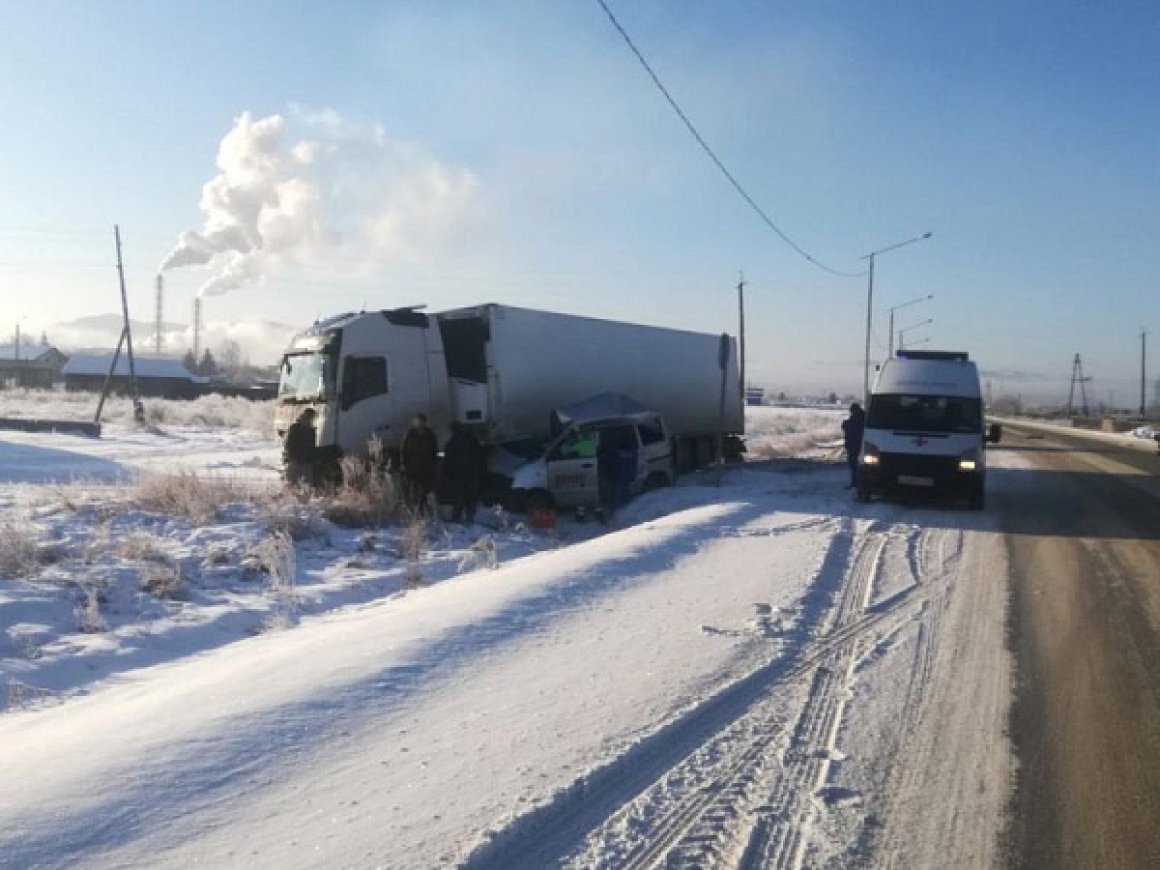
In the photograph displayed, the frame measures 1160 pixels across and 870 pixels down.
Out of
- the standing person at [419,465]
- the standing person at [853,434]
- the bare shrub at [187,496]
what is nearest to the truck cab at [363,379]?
the standing person at [419,465]

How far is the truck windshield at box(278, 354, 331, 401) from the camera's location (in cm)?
1727

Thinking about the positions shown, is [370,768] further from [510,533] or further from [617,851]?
[510,533]

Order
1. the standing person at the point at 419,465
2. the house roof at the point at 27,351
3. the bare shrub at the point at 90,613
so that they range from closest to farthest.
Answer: the bare shrub at the point at 90,613, the standing person at the point at 419,465, the house roof at the point at 27,351

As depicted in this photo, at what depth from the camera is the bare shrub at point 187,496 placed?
44.3 ft

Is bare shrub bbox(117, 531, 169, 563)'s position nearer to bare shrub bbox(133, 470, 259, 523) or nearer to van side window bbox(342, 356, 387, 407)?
bare shrub bbox(133, 470, 259, 523)

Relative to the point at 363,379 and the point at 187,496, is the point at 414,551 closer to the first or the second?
the point at 187,496

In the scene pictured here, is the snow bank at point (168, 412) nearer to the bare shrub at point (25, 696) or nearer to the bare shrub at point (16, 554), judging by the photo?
the bare shrub at point (16, 554)

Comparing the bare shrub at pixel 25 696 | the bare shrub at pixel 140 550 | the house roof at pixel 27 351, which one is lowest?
the bare shrub at pixel 25 696

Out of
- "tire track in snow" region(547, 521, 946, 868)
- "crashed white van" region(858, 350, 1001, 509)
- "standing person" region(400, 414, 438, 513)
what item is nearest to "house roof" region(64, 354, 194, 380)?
"standing person" region(400, 414, 438, 513)

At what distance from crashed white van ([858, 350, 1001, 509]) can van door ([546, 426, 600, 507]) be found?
4675mm

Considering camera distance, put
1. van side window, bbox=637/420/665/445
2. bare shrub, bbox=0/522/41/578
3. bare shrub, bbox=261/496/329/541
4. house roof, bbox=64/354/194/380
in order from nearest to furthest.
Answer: bare shrub, bbox=0/522/41/578 → bare shrub, bbox=261/496/329/541 → van side window, bbox=637/420/665/445 → house roof, bbox=64/354/194/380

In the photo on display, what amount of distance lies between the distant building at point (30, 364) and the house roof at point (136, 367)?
18.5 feet

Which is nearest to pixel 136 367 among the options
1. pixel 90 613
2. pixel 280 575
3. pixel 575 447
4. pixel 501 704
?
pixel 575 447

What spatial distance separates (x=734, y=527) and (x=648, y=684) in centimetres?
Result: 730
